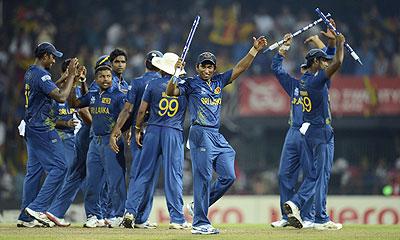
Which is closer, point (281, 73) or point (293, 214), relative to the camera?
point (293, 214)

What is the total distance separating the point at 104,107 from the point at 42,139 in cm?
93

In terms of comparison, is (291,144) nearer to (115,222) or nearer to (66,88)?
(115,222)

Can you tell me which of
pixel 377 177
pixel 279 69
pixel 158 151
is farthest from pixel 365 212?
pixel 158 151

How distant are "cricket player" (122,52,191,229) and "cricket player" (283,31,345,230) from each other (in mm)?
1515

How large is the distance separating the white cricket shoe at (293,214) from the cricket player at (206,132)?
114cm

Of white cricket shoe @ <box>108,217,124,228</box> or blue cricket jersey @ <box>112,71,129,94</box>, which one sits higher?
blue cricket jersey @ <box>112,71,129,94</box>

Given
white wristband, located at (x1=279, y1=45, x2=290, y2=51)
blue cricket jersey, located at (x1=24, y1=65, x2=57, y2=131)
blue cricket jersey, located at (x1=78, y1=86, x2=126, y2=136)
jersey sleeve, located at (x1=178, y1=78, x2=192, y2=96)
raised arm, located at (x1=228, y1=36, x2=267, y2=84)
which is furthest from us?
white wristband, located at (x1=279, y1=45, x2=290, y2=51)

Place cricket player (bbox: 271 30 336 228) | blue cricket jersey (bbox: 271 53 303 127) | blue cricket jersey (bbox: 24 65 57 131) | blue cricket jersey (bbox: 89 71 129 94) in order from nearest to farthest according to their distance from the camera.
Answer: blue cricket jersey (bbox: 24 65 57 131) → blue cricket jersey (bbox: 89 71 129 94) → cricket player (bbox: 271 30 336 228) → blue cricket jersey (bbox: 271 53 303 127)

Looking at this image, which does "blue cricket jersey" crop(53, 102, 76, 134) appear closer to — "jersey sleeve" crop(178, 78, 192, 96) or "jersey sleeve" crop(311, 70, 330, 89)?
"jersey sleeve" crop(178, 78, 192, 96)

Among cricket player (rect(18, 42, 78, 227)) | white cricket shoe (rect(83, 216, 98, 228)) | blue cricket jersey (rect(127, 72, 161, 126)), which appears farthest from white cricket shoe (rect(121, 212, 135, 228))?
blue cricket jersey (rect(127, 72, 161, 126))

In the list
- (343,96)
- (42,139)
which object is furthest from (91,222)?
(343,96)

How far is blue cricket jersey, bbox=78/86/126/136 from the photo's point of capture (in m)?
14.0

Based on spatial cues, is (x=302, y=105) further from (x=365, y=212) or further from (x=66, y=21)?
(x=66, y=21)

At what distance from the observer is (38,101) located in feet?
45.3
